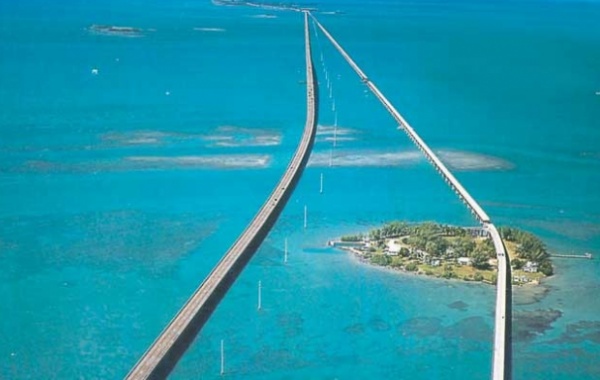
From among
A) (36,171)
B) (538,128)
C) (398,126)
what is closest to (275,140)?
(398,126)

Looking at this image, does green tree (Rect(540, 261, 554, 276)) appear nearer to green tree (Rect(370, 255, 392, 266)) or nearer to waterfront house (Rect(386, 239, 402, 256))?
waterfront house (Rect(386, 239, 402, 256))

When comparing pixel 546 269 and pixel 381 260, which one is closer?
pixel 546 269

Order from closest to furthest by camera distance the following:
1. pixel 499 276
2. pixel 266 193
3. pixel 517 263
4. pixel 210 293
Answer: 1. pixel 210 293
2. pixel 499 276
3. pixel 517 263
4. pixel 266 193

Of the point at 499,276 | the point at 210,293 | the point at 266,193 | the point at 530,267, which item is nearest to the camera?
the point at 210,293

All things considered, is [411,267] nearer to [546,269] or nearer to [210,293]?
[546,269]

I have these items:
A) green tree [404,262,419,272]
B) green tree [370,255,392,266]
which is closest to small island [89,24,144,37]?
green tree [370,255,392,266]

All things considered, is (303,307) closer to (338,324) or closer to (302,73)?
(338,324)

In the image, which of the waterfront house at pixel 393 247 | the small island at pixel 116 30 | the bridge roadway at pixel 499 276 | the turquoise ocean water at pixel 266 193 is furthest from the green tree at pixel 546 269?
the small island at pixel 116 30

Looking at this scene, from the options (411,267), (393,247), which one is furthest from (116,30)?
(411,267)
